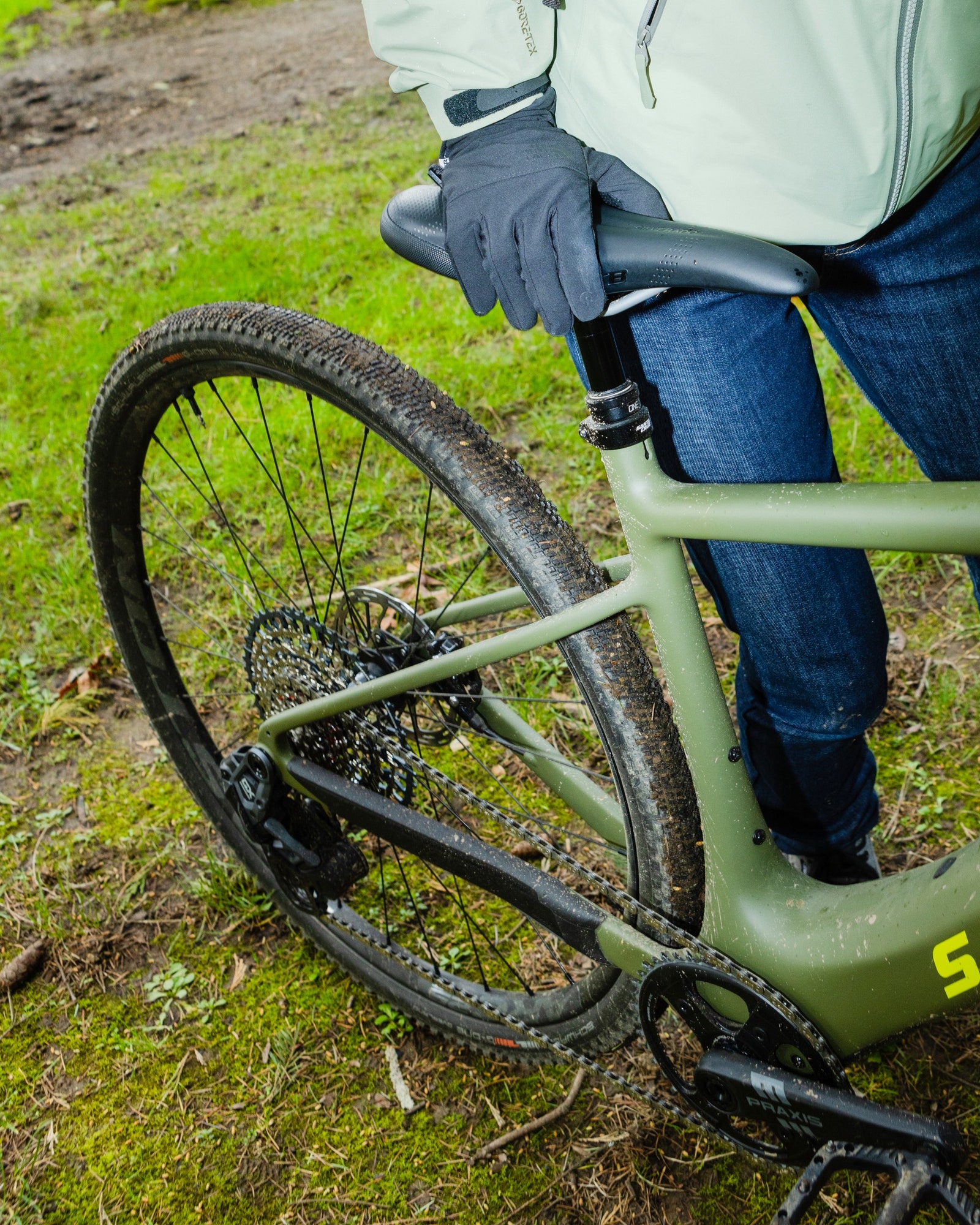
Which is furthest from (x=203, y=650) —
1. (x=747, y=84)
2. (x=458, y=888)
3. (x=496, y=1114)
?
(x=747, y=84)

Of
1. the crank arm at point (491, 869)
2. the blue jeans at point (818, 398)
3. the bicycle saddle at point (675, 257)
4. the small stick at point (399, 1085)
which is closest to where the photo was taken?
the bicycle saddle at point (675, 257)

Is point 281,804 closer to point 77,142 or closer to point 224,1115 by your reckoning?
point 224,1115

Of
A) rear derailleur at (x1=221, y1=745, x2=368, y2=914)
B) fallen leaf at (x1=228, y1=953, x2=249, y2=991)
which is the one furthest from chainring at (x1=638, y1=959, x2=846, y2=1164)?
fallen leaf at (x1=228, y1=953, x2=249, y2=991)

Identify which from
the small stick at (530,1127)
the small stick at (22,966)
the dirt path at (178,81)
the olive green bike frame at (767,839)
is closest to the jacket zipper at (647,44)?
the olive green bike frame at (767,839)

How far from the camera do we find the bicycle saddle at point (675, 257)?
91cm

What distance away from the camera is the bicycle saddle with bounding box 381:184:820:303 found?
0.91 meters

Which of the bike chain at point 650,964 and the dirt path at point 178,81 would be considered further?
the dirt path at point 178,81

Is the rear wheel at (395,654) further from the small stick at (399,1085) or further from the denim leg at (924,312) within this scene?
the denim leg at (924,312)

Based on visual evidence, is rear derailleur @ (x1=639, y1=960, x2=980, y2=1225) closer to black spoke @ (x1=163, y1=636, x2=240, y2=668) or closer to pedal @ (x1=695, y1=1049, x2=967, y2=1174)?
pedal @ (x1=695, y1=1049, x2=967, y2=1174)

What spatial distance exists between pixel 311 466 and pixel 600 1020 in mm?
2125

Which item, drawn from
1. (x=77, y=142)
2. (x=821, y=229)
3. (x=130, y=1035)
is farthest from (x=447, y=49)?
(x=77, y=142)

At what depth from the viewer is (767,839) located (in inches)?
50.3

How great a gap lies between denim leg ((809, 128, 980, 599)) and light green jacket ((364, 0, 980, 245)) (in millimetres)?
81

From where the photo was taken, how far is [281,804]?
1.77m
